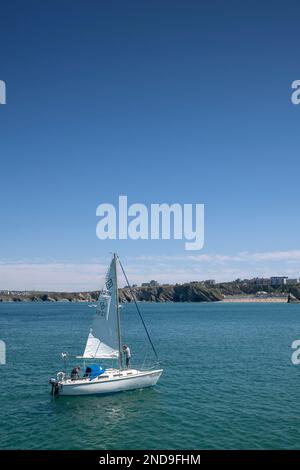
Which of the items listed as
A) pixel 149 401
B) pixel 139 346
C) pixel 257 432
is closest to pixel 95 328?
pixel 149 401

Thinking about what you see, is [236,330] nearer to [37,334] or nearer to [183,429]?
[37,334]

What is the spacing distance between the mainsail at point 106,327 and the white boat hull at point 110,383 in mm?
2852

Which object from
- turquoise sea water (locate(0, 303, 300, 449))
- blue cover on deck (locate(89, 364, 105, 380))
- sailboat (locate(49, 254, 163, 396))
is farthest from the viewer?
blue cover on deck (locate(89, 364, 105, 380))

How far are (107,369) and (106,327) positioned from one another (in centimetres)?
412

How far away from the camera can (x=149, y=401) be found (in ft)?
125

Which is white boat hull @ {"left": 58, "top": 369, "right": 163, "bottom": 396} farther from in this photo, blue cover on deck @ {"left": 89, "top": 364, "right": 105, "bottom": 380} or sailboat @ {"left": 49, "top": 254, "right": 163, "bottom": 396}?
blue cover on deck @ {"left": 89, "top": 364, "right": 105, "bottom": 380}

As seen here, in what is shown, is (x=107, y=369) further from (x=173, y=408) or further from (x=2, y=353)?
(x=2, y=353)

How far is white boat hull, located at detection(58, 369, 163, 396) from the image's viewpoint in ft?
128

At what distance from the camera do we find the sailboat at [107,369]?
39.2 m

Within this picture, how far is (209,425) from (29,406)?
1536 cm

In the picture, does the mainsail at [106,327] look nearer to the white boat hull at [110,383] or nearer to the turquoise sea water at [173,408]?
the white boat hull at [110,383]

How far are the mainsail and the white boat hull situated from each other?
2.85 meters

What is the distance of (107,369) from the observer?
43281 millimetres

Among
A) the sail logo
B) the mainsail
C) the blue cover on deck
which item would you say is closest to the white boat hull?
the blue cover on deck
